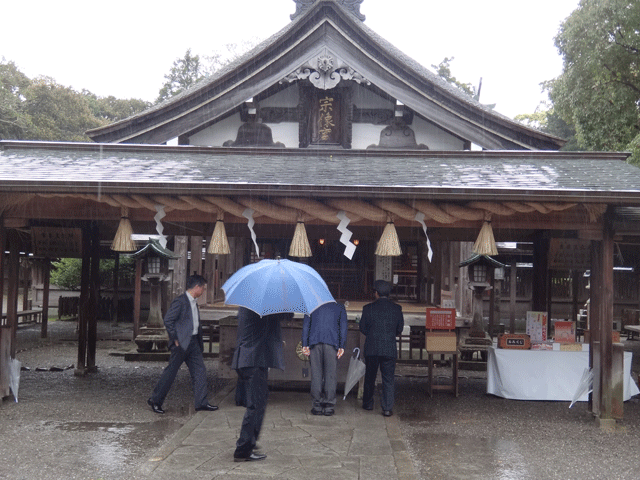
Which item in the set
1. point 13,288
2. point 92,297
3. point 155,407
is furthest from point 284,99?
point 155,407

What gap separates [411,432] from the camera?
290 inches

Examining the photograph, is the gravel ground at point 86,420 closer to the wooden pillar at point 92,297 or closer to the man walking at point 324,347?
the wooden pillar at point 92,297

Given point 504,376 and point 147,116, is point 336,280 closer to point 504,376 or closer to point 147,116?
point 147,116

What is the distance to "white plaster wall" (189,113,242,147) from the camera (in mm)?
13344

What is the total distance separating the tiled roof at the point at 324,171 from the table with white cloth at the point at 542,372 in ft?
9.04

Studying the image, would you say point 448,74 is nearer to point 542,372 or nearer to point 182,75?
point 182,75

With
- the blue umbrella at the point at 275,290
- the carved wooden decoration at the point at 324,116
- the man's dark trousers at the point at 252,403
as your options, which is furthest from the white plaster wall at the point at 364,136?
the man's dark trousers at the point at 252,403

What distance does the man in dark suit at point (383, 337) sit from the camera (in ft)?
26.1

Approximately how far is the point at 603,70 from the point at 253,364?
15.5 m

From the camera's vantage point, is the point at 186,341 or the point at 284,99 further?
the point at 284,99

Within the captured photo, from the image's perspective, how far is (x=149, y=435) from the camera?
22.9 ft

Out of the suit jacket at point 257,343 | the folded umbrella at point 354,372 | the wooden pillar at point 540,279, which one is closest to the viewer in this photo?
the suit jacket at point 257,343

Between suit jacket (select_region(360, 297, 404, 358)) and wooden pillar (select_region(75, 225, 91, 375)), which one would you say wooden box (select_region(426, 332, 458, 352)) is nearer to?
suit jacket (select_region(360, 297, 404, 358))

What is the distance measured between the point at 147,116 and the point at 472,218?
27.7ft
